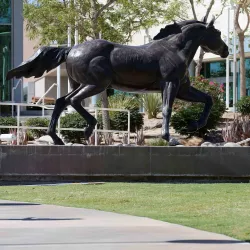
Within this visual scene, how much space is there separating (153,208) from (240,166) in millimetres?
4433

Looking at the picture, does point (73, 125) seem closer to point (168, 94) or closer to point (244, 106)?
point (244, 106)

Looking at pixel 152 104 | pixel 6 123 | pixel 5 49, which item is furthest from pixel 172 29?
pixel 5 49

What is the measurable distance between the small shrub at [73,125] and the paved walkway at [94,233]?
50.8 feet

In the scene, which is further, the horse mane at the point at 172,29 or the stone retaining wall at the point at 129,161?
the horse mane at the point at 172,29

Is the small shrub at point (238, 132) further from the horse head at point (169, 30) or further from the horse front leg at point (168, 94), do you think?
the horse front leg at point (168, 94)

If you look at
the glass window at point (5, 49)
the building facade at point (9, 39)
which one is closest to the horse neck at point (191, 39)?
the building facade at point (9, 39)

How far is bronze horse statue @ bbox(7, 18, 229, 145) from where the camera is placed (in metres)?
16.4

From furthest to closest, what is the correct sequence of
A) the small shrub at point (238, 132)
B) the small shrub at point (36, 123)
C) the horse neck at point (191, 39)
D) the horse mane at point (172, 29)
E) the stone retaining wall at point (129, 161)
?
the small shrub at point (36, 123)
the small shrub at point (238, 132)
the horse mane at point (172, 29)
the horse neck at point (191, 39)
the stone retaining wall at point (129, 161)

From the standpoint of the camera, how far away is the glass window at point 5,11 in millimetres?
38094

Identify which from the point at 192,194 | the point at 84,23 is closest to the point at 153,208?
the point at 192,194

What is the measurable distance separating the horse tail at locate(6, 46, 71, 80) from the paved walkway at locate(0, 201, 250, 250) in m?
4.95

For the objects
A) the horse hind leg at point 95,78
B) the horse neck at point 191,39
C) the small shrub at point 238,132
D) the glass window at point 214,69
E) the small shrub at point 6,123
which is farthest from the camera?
the glass window at point 214,69

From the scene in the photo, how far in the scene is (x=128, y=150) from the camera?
16.5 m

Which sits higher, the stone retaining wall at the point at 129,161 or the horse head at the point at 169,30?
the horse head at the point at 169,30
